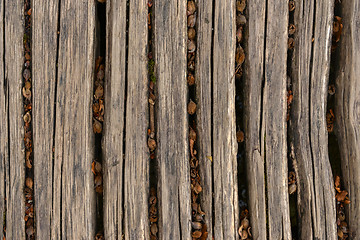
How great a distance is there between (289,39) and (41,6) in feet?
7.10

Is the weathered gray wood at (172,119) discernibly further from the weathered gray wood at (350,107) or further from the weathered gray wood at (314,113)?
the weathered gray wood at (350,107)

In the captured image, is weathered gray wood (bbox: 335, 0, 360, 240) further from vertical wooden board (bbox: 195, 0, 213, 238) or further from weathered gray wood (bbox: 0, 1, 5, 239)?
weathered gray wood (bbox: 0, 1, 5, 239)

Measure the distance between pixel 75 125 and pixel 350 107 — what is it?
2.36m

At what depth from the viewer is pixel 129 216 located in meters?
2.57

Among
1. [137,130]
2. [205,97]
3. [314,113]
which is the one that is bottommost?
[137,130]

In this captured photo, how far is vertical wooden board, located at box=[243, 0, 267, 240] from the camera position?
255 centimetres

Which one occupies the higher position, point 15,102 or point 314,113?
point 15,102

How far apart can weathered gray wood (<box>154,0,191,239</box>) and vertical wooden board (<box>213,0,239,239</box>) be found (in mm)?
255

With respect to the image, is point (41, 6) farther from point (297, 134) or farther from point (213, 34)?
point (297, 134)

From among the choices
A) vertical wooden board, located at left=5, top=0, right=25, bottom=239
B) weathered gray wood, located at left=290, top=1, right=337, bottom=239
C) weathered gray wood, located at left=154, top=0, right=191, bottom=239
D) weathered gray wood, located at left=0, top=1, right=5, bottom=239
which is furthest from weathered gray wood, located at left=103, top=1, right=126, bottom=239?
weathered gray wood, located at left=290, top=1, right=337, bottom=239

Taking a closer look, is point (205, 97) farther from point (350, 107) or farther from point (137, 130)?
point (350, 107)

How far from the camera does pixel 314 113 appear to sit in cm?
256

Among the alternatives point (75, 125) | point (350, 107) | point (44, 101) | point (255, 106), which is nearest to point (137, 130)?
point (75, 125)

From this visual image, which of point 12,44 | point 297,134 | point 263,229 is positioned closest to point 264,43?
point 297,134
